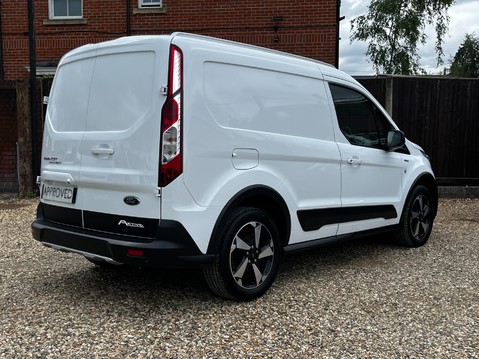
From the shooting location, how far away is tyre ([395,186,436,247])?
557 centimetres

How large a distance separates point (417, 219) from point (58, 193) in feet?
13.4

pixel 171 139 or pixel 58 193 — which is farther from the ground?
pixel 171 139

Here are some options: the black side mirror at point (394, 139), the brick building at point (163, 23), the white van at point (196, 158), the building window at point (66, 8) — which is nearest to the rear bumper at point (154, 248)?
the white van at point (196, 158)

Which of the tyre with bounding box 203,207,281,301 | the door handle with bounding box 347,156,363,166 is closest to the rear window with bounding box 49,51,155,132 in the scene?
the tyre with bounding box 203,207,281,301

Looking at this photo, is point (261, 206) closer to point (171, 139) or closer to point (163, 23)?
point (171, 139)

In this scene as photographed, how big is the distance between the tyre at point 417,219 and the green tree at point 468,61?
32255mm

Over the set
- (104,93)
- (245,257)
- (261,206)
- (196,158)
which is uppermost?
(104,93)

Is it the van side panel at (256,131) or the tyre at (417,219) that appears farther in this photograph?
the tyre at (417,219)

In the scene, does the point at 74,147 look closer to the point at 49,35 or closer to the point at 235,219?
the point at 235,219

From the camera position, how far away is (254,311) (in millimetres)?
3617

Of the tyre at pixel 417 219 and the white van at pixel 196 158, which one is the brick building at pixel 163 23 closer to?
the tyre at pixel 417 219

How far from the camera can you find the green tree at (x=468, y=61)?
3456 centimetres

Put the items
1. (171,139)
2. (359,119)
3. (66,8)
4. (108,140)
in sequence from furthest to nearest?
(66,8) → (359,119) → (108,140) → (171,139)

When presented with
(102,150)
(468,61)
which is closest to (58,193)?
(102,150)
